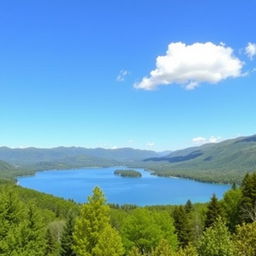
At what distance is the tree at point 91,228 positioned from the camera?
27922 mm

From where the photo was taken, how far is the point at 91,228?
28172 millimetres

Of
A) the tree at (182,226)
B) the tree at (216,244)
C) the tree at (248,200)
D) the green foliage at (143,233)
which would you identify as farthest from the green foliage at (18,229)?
the tree at (248,200)

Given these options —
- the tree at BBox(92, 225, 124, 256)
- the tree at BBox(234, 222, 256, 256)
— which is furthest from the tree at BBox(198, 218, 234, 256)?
the tree at BBox(92, 225, 124, 256)

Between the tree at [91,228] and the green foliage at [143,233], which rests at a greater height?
the tree at [91,228]

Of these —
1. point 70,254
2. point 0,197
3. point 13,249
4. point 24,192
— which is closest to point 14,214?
point 0,197

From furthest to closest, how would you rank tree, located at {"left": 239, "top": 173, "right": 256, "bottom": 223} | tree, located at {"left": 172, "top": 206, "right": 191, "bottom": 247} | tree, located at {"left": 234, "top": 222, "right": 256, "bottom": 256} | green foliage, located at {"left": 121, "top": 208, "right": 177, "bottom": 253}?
1. tree, located at {"left": 172, "top": 206, "right": 191, "bottom": 247}
2. tree, located at {"left": 239, "top": 173, "right": 256, "bottom": 223}
3. green foliage, located at {"left": 121, "top": 208, "right": 177, "bottom": 253}
4. tree, located at {"left": 234, "top": 222, "right": 256, "bottom": 256}

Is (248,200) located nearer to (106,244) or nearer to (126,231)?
(126,231)

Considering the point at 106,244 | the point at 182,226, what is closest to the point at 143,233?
the point at 182,226

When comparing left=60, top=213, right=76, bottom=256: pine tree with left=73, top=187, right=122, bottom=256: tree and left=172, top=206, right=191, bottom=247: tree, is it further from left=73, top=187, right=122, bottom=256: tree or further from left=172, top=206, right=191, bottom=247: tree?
left=73, top=187, right=122, bottom=256: tree

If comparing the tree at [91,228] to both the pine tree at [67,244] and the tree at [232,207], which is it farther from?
the tree at [232,207]

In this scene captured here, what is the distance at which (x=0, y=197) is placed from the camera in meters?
31.2

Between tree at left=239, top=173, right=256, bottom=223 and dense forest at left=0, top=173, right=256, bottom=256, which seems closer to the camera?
dense forest at left=0, top=173, right=256, bottom=256

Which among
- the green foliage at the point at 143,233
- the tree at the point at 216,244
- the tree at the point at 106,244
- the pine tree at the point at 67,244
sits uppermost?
the tree at the point at 216,244

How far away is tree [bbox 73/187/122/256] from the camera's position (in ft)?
91.6
